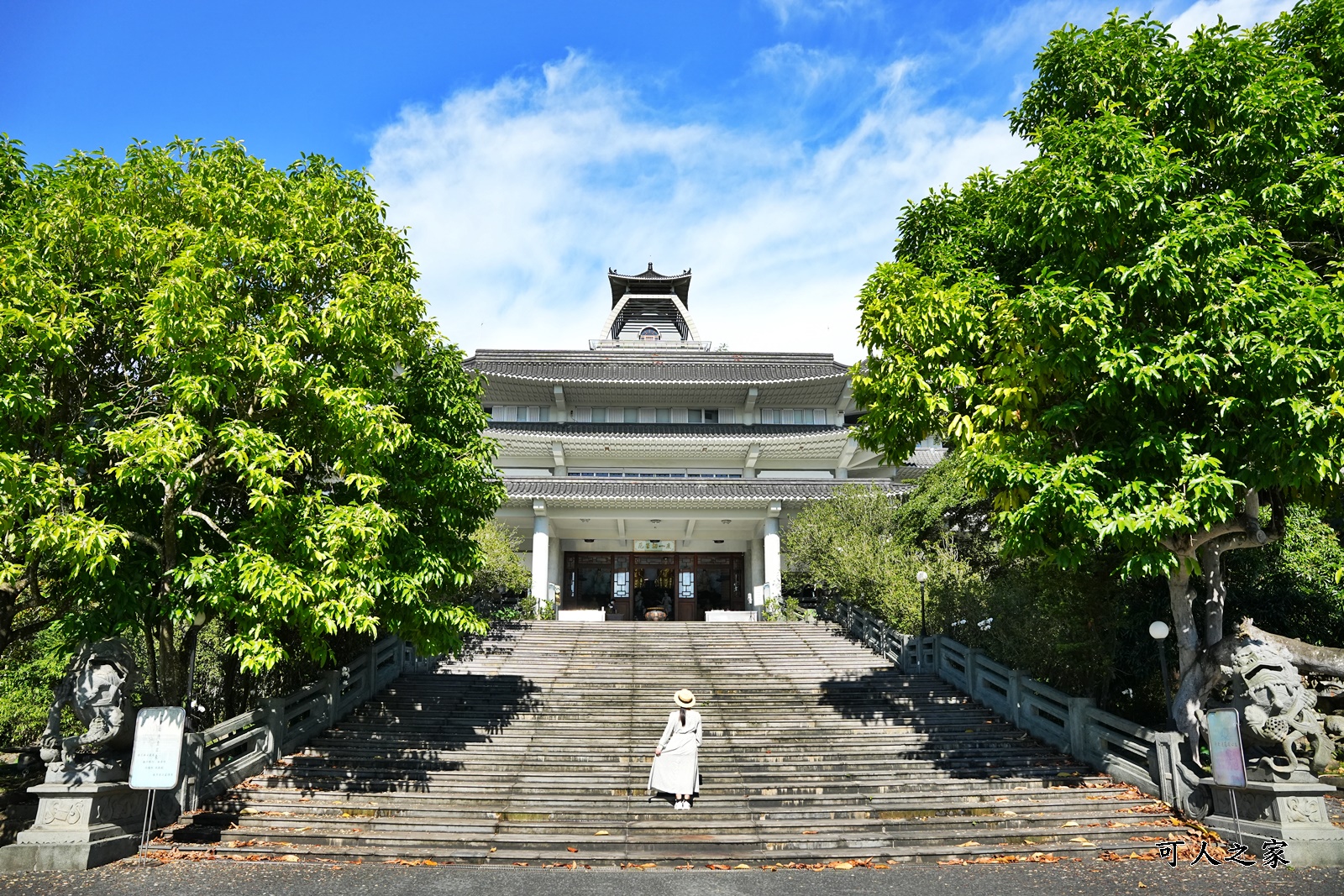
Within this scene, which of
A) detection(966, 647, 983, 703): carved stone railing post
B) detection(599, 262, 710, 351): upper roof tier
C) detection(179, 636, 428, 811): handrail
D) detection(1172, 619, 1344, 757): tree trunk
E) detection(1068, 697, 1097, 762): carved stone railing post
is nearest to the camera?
detection(1172, 619, 1344, 757): tree trunk

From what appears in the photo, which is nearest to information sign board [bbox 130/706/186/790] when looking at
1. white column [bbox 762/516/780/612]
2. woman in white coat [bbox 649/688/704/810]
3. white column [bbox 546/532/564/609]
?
woman in white coat [bbox 649/688/704/810]

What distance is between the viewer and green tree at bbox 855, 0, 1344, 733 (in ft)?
25.4

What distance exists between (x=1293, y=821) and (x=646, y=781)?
266 inches

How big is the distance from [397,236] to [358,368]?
251 centimetres

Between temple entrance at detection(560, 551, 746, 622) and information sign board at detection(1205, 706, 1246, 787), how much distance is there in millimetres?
21311

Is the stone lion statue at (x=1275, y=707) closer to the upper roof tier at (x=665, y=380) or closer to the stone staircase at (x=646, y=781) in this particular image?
the stone staircase at (x=646, y=781)

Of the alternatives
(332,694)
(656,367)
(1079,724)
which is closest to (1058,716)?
(1079,724)

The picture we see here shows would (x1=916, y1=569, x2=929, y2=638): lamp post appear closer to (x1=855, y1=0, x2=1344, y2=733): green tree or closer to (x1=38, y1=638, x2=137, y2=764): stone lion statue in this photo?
(x1=855, y1=0, x2=1344, y2=733): green tree

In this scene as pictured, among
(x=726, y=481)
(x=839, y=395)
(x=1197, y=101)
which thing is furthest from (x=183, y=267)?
(x=839, y=395)

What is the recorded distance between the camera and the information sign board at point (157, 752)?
7.98 metres

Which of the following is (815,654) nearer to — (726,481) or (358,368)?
(726,481)

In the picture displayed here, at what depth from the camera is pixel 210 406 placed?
323 inches

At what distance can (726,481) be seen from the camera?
25891 mm

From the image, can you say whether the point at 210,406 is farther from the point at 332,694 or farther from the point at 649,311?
the point at 649,311
